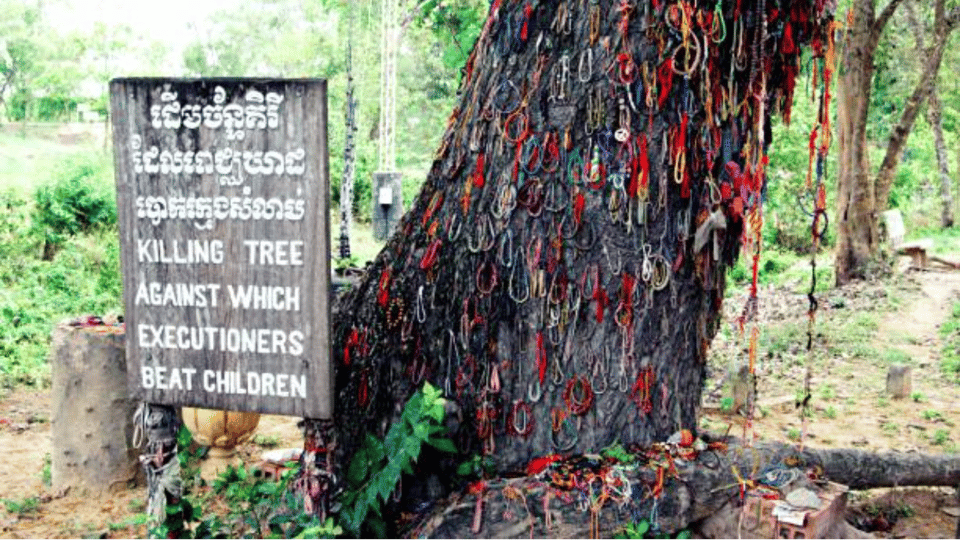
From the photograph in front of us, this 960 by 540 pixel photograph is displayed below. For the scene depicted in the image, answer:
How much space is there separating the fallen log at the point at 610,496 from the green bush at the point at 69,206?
38.1 feet

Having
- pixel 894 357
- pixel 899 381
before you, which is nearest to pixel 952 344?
pixel 894 357

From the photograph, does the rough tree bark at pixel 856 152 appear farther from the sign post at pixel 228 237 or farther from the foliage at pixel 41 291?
the sign post at pixel 228 237

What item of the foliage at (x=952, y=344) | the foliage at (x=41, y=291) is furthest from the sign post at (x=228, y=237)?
the foliage at (x=952, y=344)

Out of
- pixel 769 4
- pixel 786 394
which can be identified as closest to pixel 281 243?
pixel 769 4

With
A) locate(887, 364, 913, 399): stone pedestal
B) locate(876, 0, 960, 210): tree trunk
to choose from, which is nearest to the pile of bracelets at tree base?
locate(887, 364, 913, 399): stone pedestal

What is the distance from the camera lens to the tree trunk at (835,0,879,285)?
49.4 ft

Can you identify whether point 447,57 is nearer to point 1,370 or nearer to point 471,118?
point 1,370

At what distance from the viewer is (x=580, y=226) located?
171 inches

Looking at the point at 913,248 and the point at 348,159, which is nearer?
the point at 348,159

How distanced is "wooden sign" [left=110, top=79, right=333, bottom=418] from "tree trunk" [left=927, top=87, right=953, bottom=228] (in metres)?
21.4

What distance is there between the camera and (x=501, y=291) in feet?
14.6

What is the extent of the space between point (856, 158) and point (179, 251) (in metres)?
14.1

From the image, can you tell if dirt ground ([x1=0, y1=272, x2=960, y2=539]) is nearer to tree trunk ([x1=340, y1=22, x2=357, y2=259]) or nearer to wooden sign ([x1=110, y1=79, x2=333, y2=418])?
wooden sign ([x1=110, y1=79, x2=333, y2=418])

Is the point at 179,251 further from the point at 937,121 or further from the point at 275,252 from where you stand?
the point at 937,121
